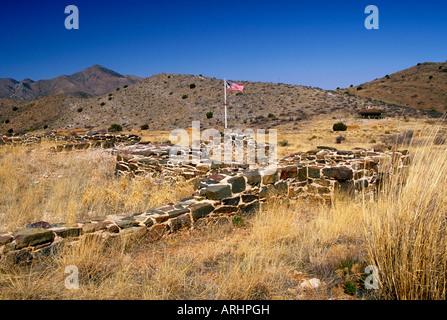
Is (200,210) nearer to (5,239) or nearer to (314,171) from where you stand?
(5,239)

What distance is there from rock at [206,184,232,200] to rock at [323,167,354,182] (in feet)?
9.51

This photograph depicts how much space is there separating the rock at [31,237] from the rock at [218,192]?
277 cm

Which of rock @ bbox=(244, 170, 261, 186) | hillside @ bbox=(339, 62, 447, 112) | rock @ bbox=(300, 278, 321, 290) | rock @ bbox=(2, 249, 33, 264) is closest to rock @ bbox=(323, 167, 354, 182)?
→ rock @ bbox=(244, 170, 261, 186)

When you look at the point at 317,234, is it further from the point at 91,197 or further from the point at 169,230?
the point at 91,197

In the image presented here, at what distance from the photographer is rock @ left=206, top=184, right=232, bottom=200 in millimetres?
5379

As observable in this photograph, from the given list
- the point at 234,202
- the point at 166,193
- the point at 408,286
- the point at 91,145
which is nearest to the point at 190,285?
the point at 408,286

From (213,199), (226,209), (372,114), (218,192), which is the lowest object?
(226,209)

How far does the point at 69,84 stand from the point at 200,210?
519 feet

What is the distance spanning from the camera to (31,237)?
3.65 m

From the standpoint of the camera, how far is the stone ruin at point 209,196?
12.3 feet

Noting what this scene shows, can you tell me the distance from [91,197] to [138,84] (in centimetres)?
5773

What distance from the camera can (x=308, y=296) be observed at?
2.90 meters

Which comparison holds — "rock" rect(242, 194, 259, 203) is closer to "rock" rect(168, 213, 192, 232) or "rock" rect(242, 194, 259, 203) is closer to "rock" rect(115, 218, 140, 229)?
"rock" rect(168, 213, 192, 232)

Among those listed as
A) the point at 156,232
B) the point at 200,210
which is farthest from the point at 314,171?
the point at 156,232
